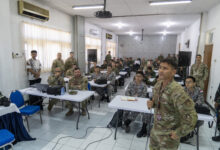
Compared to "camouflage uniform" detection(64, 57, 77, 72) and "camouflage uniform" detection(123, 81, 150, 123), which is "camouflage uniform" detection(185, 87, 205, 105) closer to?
"camouflage uniform" detection(123, 81, 150, 123)

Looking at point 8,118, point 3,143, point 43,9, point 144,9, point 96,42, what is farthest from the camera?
point 96,42

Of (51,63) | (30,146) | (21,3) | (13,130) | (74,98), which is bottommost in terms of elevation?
(30,146)

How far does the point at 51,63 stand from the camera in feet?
18.8

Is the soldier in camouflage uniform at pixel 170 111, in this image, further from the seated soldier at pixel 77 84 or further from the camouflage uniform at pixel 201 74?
the camouflage uniform at pixel 201 74

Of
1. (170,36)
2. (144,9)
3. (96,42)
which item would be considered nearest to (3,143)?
(144,9)

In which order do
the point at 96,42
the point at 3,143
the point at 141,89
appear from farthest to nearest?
the point at 96,42 → the point at 141,89 → the point at 3,143

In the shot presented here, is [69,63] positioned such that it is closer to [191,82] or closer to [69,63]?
[69,63]

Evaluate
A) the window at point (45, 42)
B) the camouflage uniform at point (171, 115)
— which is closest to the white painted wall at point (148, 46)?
the window at point (45, 42)

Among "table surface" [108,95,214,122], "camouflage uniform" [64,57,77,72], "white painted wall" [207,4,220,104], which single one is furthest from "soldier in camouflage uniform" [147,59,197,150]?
"camouflage uniform" [64,57,77,72]

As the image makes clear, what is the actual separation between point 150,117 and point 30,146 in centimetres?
231

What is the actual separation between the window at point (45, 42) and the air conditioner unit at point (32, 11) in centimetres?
30

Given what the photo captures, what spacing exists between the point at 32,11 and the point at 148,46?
1268 cm

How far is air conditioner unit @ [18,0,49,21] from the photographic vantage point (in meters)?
4.17

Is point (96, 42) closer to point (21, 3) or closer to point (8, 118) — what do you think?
point (21, 3)
